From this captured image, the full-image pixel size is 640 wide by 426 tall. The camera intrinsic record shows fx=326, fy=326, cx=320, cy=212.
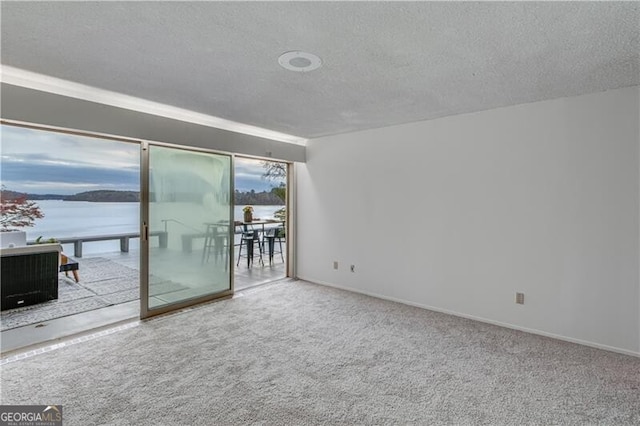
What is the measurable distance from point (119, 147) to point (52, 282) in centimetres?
312

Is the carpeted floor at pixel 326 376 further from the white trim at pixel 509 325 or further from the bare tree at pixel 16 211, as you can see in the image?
the bare tree at pixel 16 211

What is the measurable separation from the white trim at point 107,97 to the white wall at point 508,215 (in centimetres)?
178

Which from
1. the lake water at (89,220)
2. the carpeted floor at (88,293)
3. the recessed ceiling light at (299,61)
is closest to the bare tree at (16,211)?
the lake water at (89,220)

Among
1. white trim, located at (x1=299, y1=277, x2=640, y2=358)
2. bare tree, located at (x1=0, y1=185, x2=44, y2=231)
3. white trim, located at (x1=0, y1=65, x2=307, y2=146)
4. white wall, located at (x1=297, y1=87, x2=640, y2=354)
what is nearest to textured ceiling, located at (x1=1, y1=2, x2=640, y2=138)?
white trim, located at (x1=0, y1=65, x2=307, y2=146)

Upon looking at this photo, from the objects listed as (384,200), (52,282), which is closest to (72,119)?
(52,282)

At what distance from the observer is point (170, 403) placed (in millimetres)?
2172

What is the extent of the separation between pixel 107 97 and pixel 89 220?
17.1 ft

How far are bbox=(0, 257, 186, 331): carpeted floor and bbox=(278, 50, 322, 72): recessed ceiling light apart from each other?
291cm

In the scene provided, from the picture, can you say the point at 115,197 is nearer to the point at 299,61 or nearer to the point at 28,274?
the point at 28,274

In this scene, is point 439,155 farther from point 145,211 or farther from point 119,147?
point 119,147

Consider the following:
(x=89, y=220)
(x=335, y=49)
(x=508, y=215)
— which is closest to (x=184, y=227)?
(x=335, y=49)

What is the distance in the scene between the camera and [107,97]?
3170mm

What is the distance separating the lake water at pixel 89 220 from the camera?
6367mm

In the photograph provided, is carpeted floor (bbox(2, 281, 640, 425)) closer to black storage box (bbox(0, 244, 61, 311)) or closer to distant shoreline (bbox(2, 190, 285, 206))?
black storage box (bbox(0, 244, 61, 311))
